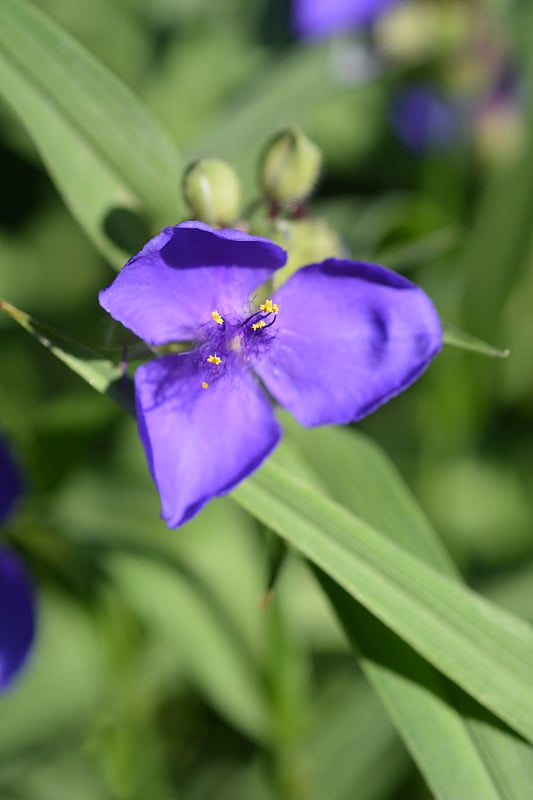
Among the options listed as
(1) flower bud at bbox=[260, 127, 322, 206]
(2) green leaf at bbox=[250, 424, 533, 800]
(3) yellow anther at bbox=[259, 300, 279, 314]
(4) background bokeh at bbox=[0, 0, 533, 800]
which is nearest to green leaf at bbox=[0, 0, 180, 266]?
(4) background bokeh at bbox=[0, 0, 533, 800]

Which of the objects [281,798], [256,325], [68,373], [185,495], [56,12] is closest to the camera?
[185,495]

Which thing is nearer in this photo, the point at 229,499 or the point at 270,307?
the point at 270,307

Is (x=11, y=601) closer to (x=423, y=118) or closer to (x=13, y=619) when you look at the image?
(x=13, y=619)

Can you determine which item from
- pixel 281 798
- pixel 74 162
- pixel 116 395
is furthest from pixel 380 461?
pixel 281 798

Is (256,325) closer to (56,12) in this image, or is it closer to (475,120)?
(475,120)

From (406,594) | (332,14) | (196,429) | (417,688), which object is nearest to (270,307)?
(196,429)

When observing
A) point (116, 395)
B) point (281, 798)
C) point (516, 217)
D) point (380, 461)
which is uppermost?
point (116, 395)
